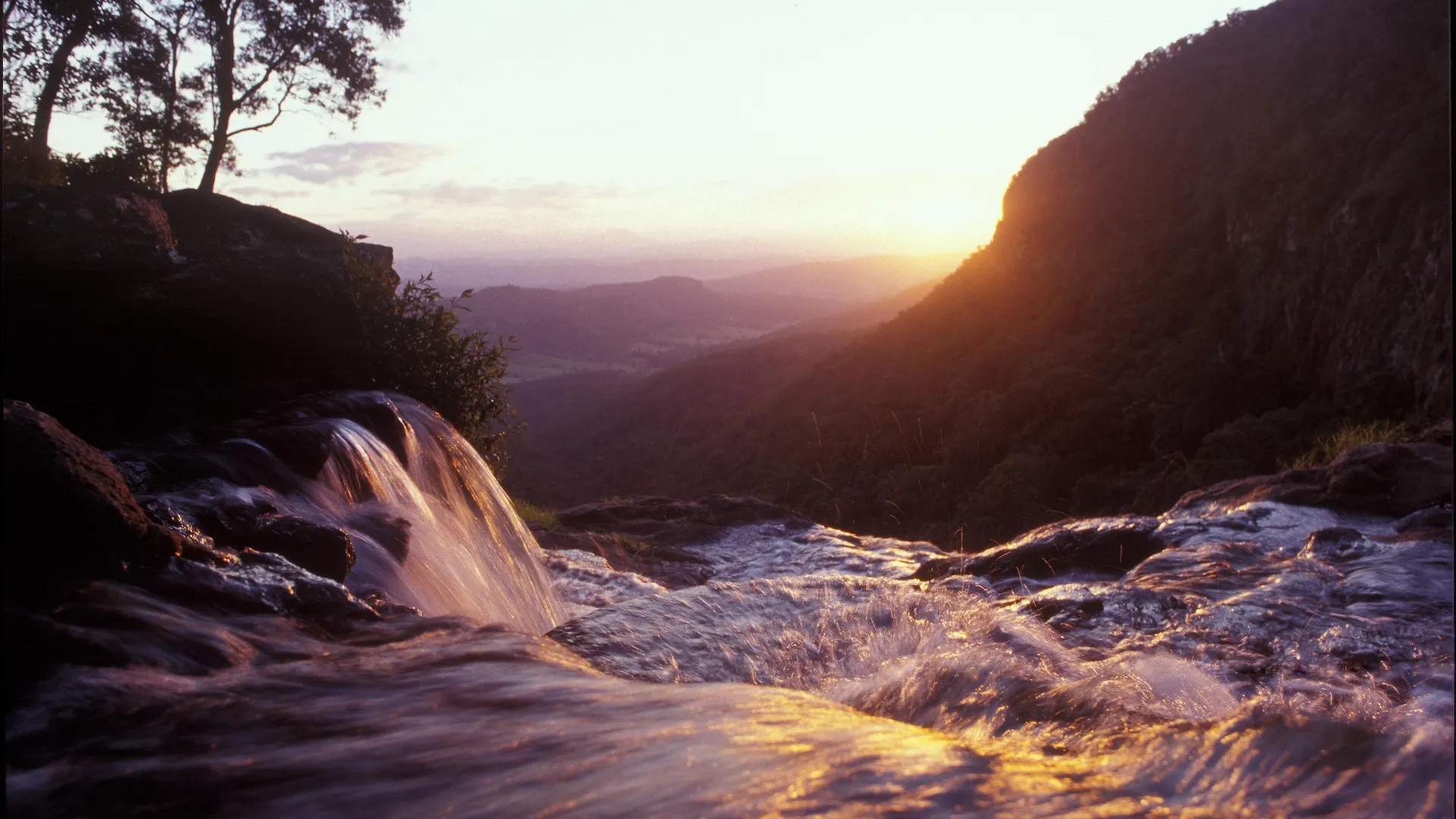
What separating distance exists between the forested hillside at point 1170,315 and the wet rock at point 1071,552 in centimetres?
536

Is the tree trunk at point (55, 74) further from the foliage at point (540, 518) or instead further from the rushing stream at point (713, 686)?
the rushing stream at point (713, 686)

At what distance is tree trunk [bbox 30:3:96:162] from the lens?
13766 millimetres

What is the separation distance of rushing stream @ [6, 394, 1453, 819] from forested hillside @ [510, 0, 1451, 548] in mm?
7022

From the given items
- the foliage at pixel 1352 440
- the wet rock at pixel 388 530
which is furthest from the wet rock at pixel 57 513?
the foliage at pixel 1352 440

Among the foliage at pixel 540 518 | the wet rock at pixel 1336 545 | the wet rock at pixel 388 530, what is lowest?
the foliage at pixel 540 518

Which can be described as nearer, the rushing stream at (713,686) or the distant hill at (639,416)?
the rushing stream at (713,686)

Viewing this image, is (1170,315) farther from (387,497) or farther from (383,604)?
(383,604)

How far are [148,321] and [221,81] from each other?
41.1 ft

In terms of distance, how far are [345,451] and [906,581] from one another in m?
4.40

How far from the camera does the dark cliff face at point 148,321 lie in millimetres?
5938

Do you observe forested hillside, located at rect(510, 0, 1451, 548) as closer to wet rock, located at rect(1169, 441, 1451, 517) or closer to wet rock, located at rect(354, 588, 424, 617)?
wet rock, located at rect(1169, 441, 1451, 517)

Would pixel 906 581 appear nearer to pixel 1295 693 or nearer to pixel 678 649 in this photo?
pixel 678 649

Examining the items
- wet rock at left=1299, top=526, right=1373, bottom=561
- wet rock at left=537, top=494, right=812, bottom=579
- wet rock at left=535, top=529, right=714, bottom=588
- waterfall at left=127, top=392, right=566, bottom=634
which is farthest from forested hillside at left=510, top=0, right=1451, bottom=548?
waterfall at left=127, top=392, right=566, bottom=634

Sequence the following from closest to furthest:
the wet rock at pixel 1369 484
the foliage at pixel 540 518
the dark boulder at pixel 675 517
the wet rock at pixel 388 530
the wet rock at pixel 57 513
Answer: the wet rock at pixel 57 513, the wet rock at pixel 388 530, the wet rock at pixel 1369 484, the foliage at pixel 540 518, the dark boulder at pixel 675 517
